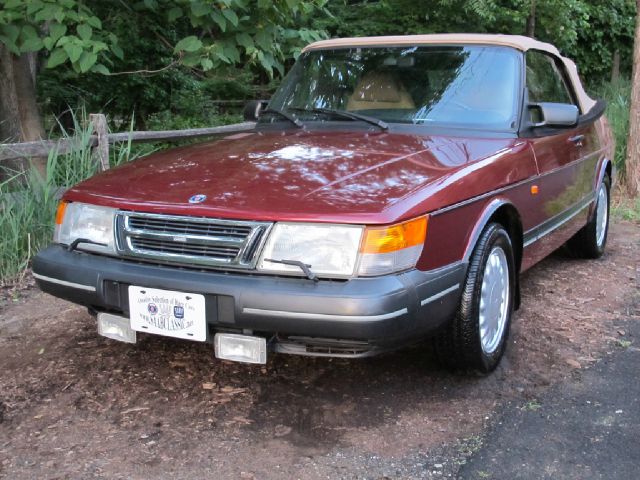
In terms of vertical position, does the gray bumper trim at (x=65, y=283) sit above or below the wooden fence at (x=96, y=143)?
below

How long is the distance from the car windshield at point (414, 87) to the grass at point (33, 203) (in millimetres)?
1972

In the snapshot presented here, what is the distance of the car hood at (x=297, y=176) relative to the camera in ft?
8.97

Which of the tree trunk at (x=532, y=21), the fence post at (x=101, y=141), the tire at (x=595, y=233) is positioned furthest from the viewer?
the tree trunk at (x=532, y=21)

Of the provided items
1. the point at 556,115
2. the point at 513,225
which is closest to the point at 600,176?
the point at 556,115

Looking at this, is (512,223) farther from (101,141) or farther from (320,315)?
(101,141)

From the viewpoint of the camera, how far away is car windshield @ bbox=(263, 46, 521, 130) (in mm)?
3891

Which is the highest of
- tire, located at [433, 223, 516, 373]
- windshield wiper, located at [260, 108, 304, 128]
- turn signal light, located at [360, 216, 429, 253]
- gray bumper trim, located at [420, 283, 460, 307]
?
windshield wiper, located at [260, 108, 304, 128]

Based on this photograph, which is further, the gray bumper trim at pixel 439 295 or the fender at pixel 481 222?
the fender at pixel 481 222

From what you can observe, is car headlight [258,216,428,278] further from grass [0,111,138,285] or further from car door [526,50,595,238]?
grass [0,111,138,285]

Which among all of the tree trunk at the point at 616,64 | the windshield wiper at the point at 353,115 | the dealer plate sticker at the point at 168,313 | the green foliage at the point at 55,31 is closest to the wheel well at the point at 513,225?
the windshield wiper at the point at 353,115

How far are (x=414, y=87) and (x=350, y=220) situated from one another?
1.70 metres

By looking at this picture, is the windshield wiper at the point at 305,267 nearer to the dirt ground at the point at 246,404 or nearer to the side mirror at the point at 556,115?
the dirt ground at the point at 246,404

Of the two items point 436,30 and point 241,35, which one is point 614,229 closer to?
point 241,35

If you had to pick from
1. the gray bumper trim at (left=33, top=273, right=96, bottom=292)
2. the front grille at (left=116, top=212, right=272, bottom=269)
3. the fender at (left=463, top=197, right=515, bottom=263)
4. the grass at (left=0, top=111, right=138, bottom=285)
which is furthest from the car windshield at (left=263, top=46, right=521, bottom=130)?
the grass at (left=0, top=111, right=138, bottom=285)
